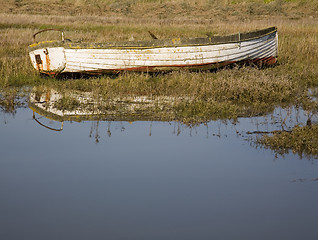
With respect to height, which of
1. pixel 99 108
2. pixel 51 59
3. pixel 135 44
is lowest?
pixel 99 108

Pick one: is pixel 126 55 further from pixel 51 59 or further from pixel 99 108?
pixel 99 108

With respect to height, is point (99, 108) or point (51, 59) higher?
point (51, 59)

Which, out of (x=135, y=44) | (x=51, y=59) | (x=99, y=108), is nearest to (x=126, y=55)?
(x=135, y=44)

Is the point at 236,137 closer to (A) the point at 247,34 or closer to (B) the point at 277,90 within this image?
(B) the point at 277,90

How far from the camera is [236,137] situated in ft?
25.6

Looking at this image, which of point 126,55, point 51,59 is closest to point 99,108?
point 126,55

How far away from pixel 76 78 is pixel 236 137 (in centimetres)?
653

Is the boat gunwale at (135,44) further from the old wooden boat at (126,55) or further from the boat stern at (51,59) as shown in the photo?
the boat stern at (51,59)

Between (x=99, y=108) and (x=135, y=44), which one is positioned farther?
(x=135, y=44)

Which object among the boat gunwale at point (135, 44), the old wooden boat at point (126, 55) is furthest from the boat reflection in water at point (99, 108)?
the boat gunwale at point (135, 44)

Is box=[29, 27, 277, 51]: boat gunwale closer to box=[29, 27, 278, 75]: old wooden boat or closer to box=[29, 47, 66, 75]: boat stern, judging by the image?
box=[29, 27, 278, 75]: old wooden boat

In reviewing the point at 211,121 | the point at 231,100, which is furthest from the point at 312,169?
the point at 231,100

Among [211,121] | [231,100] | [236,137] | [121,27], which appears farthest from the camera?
[121,27]

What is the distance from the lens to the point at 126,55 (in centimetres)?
1248
